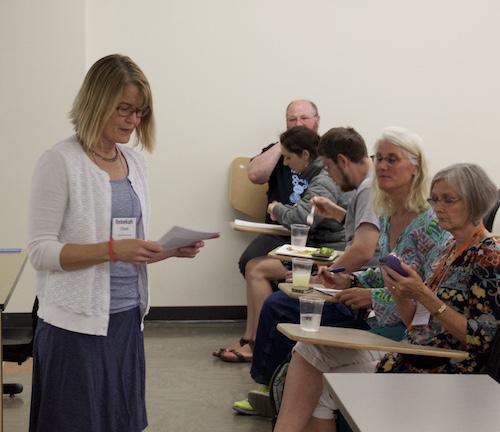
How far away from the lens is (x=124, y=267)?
7.41ft

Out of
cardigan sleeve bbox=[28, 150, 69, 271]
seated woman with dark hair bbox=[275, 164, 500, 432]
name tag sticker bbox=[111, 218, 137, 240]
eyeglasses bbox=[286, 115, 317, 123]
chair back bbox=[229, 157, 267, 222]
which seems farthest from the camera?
chair back bbox=[229, 157, 267, 222]

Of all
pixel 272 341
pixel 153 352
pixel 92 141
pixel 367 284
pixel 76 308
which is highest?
pixel 92 141

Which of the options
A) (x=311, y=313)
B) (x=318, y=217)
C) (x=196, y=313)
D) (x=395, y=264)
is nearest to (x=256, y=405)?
(x=318, y=217)

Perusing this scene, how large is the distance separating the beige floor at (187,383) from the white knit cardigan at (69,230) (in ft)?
5.80

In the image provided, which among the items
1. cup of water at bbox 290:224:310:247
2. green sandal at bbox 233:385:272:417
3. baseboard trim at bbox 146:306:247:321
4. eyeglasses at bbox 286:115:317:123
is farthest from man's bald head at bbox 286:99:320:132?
green sandal at bbox 233:385:272:417

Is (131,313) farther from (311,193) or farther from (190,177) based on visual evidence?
(190,177)

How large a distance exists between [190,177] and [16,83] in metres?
1.38

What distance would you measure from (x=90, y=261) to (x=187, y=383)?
250 centimetres

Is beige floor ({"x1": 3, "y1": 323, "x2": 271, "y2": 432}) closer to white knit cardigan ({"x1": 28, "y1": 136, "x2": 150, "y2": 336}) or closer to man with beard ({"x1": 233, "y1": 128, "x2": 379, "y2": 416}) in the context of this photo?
man with beard ({"x1": 233, "y1": 128, "x2": 379, "y2": 416})

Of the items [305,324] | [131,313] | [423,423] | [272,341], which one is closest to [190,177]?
[272,341]

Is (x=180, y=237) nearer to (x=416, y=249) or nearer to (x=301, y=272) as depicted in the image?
(x=416, y=249)

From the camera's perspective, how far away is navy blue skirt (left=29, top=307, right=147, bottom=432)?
2.14 metres

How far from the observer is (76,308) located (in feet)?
6.98

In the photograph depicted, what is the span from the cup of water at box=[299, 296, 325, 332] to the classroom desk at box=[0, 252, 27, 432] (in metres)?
1.06
